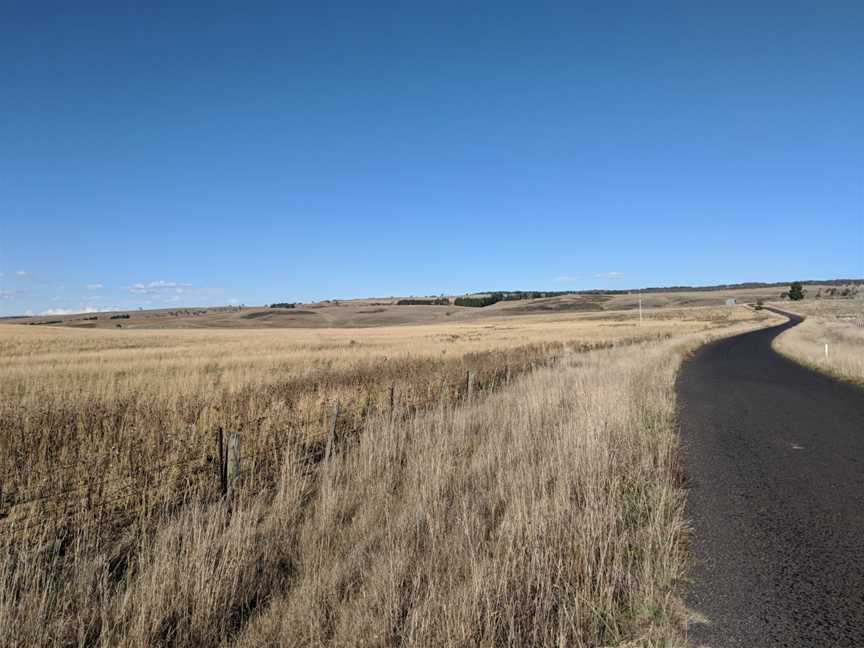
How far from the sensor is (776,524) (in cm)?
582

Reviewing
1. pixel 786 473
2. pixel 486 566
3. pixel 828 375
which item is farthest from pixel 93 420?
pixel 828 375

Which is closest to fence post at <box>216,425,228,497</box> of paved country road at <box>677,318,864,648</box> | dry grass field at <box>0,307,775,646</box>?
dry grass field at <box>0,307,775,646</box>

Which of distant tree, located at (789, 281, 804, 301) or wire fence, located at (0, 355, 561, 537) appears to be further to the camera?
distant tree, located at (789, 281, 804, 301)

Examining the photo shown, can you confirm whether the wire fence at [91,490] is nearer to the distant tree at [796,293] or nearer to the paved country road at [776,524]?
the paved country road at [776,524]

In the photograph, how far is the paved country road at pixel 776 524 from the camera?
3.95 meters

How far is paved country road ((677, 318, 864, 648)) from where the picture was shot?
12.9 ft

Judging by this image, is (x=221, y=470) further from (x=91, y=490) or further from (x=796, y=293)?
(x=796, y=293)

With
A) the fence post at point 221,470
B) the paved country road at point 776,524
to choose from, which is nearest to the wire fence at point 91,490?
the fence post at point 221,470

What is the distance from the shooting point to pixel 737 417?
12.5 meters

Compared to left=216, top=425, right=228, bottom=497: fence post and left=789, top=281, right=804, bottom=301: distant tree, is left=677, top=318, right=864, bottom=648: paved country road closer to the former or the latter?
left=216, top=425, right=228, bottom=497: fence post

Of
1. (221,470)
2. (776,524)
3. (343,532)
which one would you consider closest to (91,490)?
(221,470)

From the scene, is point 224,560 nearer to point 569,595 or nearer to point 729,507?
point 569,595

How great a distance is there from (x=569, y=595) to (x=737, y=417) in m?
10.4

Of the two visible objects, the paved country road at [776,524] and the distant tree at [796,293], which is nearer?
the paved country road at [776,524]
